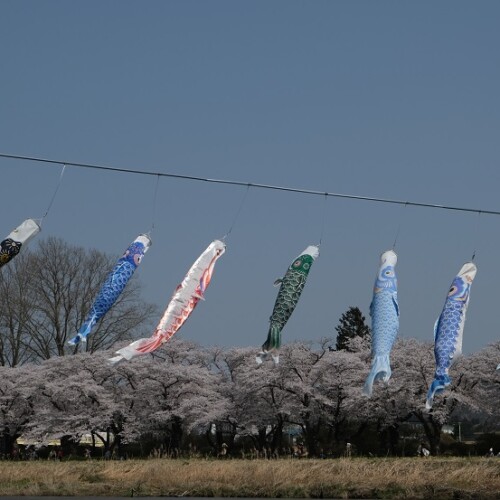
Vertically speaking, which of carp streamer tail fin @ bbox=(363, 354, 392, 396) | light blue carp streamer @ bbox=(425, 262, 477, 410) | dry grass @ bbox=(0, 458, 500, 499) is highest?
light blue carp streamer @ bbox=(425, 262, 477, 410)

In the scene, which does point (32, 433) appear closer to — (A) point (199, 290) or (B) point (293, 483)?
(B) point (293, 483)

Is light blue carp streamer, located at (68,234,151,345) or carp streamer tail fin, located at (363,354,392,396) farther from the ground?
light blue carp streamer, located at (68,234,151,345)

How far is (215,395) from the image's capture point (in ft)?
158

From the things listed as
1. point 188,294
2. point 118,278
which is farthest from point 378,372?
point 118,278

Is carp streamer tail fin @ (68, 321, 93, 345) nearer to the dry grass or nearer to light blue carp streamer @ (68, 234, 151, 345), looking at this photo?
light blue carp streamer @ (68, 234, 151, 345)

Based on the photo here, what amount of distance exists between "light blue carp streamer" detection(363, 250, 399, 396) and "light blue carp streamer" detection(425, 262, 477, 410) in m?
0.92

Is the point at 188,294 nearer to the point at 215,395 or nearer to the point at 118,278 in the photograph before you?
the point at 118,278

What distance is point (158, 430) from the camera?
161 feet

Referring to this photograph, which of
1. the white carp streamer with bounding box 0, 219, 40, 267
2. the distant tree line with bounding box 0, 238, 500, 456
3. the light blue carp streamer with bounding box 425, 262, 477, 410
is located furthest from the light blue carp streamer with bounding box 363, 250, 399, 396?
the distant tree line with bounding box 0, 238, 500, 456

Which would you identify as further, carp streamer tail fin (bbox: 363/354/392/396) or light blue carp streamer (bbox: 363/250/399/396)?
light blue carp streamer (bbox: 363/250/399/396)

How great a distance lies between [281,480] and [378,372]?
334 inches

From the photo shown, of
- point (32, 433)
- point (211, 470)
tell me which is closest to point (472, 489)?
point (211, 470)

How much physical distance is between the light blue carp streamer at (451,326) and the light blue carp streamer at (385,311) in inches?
36.3

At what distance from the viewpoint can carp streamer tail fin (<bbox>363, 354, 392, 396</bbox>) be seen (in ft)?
59.0
